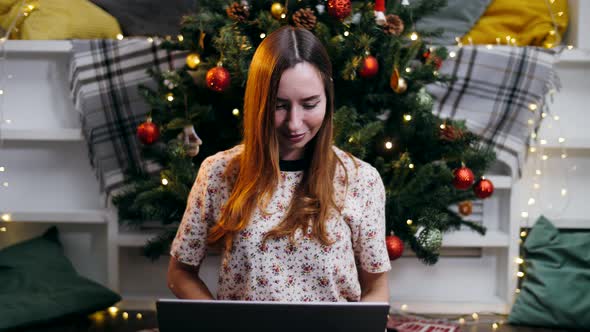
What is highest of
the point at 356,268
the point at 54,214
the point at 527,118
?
the point at 527,118

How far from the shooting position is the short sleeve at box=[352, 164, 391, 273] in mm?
1264

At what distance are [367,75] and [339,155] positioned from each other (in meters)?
0.48

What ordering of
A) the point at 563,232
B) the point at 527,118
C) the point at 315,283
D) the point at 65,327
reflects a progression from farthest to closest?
the point at 563,232 < the point at 527,118 < the point at 65,327 < the point at 315,283

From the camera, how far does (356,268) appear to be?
1307 millimetres

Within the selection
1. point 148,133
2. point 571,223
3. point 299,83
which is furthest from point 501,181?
point 299,83

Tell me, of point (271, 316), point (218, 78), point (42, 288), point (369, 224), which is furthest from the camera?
point (42, 288)

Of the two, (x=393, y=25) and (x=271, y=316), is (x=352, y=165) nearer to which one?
(x=271, y=316)

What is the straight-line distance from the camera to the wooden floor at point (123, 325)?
2.00 m

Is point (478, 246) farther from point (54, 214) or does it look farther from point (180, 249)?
point (54, 214)

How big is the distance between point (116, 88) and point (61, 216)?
48cm

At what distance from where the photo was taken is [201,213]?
126cm

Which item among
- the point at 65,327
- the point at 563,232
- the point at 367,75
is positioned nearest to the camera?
the point at 367,75

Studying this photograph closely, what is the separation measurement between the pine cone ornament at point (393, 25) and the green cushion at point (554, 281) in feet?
3.02

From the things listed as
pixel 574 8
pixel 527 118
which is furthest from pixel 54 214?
pixel 574 8
